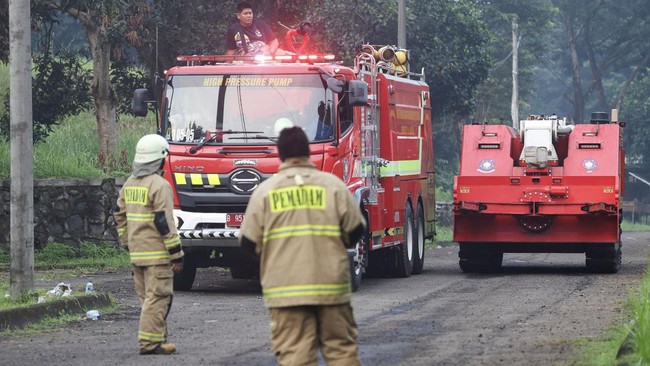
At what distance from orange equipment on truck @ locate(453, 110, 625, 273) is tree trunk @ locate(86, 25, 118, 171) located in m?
8.28

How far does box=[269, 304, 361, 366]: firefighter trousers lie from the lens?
8.05 meters

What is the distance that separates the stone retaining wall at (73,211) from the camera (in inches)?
980

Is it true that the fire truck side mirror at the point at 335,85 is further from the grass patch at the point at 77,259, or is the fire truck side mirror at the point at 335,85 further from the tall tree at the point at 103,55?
the tall tree at the point at 103,55

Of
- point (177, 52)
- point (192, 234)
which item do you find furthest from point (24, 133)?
point (177, 52)

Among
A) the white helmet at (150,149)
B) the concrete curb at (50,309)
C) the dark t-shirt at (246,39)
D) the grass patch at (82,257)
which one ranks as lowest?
the grass patch at (82,257)

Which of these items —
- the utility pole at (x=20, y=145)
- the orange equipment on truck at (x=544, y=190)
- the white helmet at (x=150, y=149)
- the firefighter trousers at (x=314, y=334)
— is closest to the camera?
the firefighter trousers at (x=314, y=334)

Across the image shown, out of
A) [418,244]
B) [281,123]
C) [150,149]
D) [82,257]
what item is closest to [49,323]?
[150,149]

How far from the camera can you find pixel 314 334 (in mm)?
8109

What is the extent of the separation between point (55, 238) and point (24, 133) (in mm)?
9845

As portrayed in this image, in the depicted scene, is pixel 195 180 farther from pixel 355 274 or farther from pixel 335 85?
pixel 355 274

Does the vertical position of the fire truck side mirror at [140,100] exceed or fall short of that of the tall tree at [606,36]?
it falls short

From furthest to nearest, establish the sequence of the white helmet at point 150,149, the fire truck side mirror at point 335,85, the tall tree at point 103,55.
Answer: the tall tree at point 103,55 → the fire truck side mirror at point 335,85 → the white helmet at point 150,149

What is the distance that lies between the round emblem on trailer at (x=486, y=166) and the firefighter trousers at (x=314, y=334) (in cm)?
1338

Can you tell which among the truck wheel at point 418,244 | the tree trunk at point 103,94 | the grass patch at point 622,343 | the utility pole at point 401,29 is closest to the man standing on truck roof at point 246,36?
the truck wheel at point 418,244
